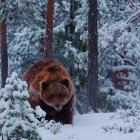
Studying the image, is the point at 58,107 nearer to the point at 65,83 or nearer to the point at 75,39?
the point at 65,83

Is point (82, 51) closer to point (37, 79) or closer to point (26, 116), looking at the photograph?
point (37, 79)

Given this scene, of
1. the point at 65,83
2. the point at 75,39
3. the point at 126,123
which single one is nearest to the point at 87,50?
the point at 75,39

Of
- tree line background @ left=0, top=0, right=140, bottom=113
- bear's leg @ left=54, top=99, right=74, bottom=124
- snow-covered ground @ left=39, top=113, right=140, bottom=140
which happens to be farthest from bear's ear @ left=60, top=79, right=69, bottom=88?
tree line background @ left=0, top=0, right=140, bottom=113

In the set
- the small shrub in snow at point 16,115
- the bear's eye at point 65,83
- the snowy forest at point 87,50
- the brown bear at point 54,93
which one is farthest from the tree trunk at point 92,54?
the small shrub in snow at point 16,115

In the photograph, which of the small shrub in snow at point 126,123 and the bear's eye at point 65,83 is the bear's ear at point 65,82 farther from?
the small shrub in snow at point 126,123

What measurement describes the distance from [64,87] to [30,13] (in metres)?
7.77

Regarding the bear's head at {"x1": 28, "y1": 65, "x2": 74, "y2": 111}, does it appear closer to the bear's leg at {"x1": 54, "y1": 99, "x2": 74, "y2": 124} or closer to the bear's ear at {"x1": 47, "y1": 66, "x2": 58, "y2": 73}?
the bear's ear at {"x1": 47, "y1": 66, "x2": 58, "y2": 73}

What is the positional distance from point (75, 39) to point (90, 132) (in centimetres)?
1380

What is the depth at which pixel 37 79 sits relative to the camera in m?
10.4

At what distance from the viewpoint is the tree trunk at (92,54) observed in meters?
15.6

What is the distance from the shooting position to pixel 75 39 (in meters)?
22.1

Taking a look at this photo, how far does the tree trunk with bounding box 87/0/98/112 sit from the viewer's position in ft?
51.1

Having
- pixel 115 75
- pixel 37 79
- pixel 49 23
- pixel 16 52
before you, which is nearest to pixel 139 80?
pixel 115 75

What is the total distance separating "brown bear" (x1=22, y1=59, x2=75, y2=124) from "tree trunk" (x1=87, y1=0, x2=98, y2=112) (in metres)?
4.93
